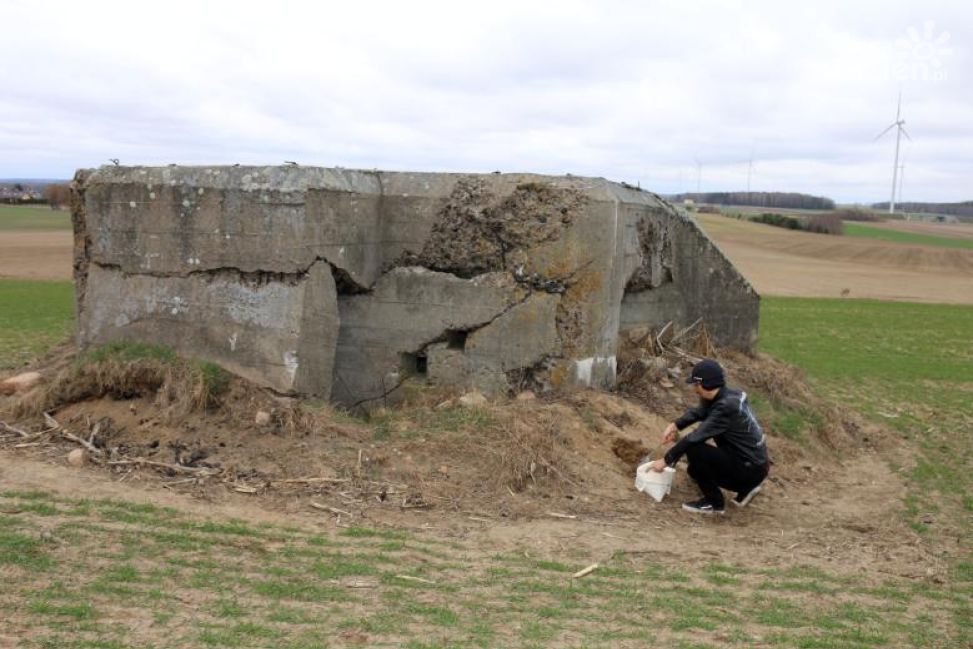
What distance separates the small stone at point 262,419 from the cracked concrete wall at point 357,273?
1.06ft

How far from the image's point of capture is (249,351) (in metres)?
8.09

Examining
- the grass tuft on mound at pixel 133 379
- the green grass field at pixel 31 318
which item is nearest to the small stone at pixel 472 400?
the grass tuft on mound at pixel 133 379

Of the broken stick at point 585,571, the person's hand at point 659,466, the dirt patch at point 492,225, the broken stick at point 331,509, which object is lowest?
the broken stick at point 585,571

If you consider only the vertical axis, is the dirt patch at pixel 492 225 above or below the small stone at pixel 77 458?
above

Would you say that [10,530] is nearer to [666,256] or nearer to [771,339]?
[666,256]

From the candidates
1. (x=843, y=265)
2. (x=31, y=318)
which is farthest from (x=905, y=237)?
(x=31, y=318)

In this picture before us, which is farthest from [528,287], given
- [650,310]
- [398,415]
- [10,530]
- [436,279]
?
[10,530]

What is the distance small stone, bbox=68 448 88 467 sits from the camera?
7176mm

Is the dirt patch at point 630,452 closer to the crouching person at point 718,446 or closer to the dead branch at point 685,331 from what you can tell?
the crouching person at point 718,446

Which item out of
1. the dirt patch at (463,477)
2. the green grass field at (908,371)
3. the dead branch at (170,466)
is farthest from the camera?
the green grass field at (908,371)

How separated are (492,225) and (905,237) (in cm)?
7178

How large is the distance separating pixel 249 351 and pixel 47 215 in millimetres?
63787

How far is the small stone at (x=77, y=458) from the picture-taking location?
7.18 m

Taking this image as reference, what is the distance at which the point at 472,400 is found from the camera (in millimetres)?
8383
